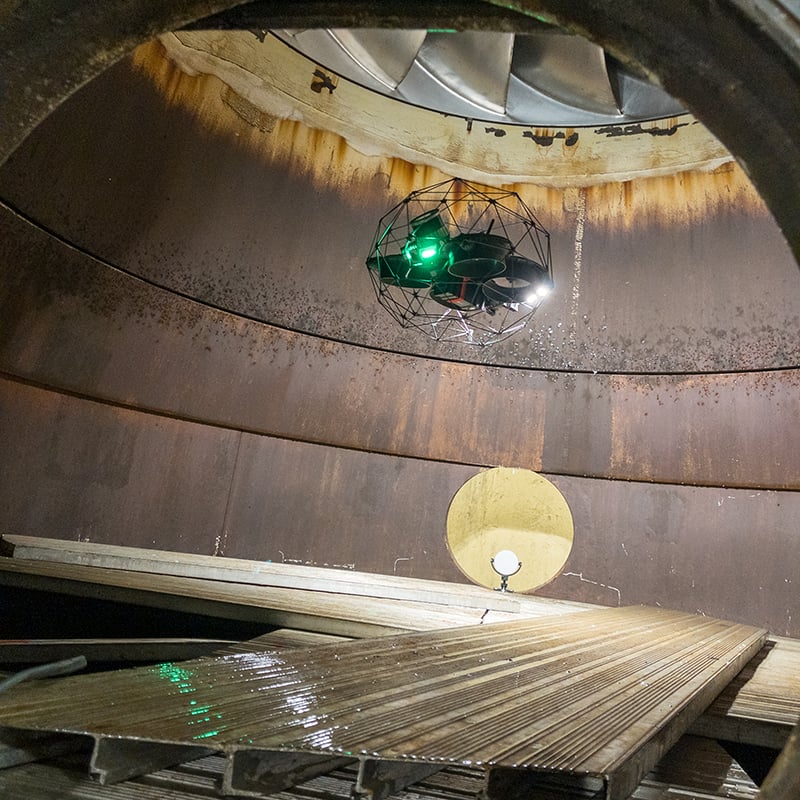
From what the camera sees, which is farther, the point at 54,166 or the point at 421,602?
the point at 54,166

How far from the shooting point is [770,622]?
188 inches

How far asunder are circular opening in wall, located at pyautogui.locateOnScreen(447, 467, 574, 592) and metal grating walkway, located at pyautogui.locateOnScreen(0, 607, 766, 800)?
13.1ft

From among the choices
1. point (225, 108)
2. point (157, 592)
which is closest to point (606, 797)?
point (157, 592)

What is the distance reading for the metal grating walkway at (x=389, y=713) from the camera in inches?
31.4

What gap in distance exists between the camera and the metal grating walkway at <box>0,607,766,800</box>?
797mm

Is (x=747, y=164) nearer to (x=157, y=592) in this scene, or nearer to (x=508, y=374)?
(x=157, y=592)

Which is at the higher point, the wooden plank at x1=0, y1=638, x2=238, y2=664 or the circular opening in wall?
the circular opening in wall

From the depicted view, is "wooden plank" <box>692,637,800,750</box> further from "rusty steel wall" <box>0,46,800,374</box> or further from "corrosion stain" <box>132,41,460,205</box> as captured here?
"corrosion stain" <box>132,41,460,205</box>

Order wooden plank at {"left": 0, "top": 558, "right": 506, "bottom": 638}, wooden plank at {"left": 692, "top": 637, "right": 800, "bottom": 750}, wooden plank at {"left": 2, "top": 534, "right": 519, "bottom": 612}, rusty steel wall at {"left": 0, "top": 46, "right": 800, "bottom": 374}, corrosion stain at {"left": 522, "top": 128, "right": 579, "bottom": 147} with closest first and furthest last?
wooden plank at {"left": 692, "top": 637, "right": 800, "bottom": 750} < wooden plank at {"left": 0, "top": 558, "right": 506, "bottom": 638} < wooden plank at {"left": 2, "top": 534, "right": 519, "bottom": 612} < rusty steel wall at {"left": 0, "top": 46, "right": 800, "bottom": 374} < corrosion stain at {"left": 522, "top": 128, "right": 579, "bottom": 147}

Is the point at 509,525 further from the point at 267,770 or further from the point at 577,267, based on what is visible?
the point at 267,770

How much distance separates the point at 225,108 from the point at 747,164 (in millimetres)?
5816

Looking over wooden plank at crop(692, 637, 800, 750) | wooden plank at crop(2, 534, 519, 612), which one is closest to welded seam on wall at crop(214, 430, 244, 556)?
wooden plank at crop(2, 534, 519, 612)

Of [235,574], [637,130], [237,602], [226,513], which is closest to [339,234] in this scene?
[226,513]

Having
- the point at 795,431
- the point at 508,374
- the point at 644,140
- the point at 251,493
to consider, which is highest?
the point at 644,140
